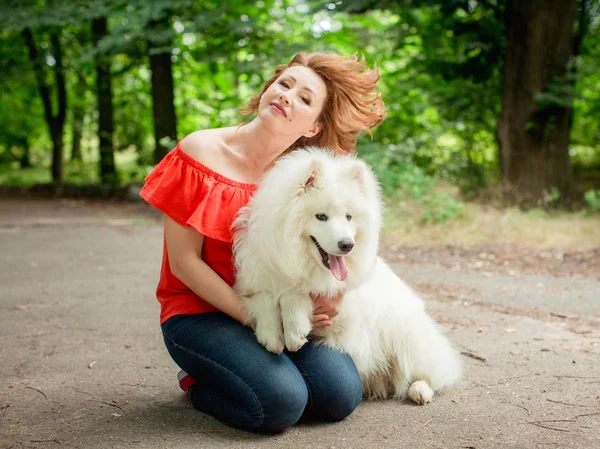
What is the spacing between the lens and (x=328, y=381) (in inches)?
112

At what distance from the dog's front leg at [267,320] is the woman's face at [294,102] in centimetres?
82

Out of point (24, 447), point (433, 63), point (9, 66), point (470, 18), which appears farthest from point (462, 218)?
point (9, 66)

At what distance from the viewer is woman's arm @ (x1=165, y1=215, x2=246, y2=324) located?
2822 millimetres

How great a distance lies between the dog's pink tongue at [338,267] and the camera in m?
2.61

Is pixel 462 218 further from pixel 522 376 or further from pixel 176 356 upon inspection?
pixel 176 356

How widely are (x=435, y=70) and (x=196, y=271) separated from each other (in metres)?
8.36

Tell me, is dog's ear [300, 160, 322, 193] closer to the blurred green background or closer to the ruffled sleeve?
the ruffled sleeve

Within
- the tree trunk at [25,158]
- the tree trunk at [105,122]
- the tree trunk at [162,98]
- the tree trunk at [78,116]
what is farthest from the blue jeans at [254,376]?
the tree trunk at [25,158]

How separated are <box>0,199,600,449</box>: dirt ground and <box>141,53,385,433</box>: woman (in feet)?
0.49

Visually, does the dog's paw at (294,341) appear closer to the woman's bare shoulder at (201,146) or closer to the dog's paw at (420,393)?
the dog's paw at (420,393)

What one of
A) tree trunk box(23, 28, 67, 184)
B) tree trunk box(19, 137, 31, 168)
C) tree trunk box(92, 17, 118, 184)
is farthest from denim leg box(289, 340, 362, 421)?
tree trunk box(19, 137, 31, 168)

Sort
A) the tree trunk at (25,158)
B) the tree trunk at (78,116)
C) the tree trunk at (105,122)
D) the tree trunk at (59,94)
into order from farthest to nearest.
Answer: the tree trunk at (25,158) < the tree trunk at (78,116) < the tree trunk at (59,94) < the tree trunk at (105,122)

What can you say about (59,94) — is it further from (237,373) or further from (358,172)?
(358,172)

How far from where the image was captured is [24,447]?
103 inches
